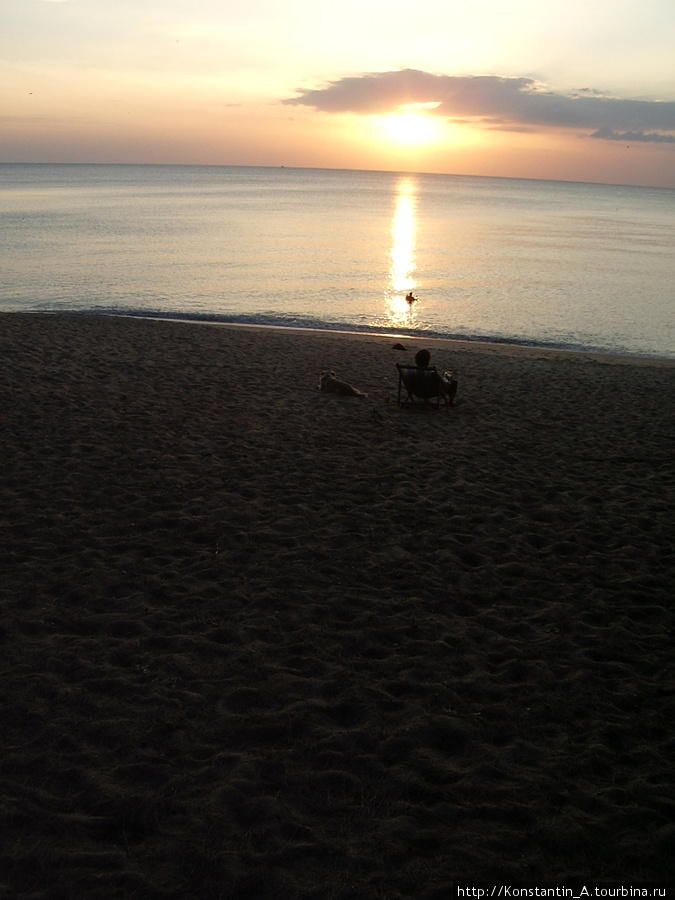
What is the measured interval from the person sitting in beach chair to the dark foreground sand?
1.38 meters

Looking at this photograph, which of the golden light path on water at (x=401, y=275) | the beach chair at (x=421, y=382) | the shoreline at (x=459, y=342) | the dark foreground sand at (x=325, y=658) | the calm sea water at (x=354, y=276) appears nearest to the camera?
the dark foreground sand at (x=325, y=658)

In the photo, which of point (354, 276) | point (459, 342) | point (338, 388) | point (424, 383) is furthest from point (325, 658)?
point (354, 276)

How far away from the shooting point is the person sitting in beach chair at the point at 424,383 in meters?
10.9

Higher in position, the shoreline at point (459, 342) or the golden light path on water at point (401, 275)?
the golden light path on water at point (401, 275)

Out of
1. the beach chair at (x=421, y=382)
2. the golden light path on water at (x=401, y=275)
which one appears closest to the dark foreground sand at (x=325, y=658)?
the beach chair at (x=421, y=382)

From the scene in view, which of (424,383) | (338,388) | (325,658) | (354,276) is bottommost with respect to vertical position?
(325,658)

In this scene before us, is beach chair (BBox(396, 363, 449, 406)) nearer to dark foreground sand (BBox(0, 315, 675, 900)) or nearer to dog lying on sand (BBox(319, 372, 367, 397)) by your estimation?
dog lying on sand (BBox(319, 372, 367, 397))

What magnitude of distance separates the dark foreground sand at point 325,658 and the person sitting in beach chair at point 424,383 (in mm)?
1381

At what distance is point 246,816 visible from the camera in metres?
3.34

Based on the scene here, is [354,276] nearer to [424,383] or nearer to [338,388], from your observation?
[338,388]

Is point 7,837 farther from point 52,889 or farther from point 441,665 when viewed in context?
point 441,665

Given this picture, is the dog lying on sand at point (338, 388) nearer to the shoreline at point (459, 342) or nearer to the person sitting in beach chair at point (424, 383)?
the person sitting in beach chair at point (424, 383)

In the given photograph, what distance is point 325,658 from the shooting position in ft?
15.1

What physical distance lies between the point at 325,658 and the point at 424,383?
6875 mm
